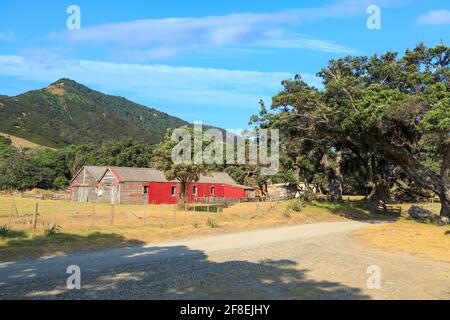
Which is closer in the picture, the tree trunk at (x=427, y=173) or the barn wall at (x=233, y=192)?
the tree trunk at (x=427, y=173)

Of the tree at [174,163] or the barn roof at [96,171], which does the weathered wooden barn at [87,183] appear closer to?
the barn roof at [96,171]

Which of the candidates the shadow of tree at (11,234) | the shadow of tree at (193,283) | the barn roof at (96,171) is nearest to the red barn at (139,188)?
the barn roof at (96,171)

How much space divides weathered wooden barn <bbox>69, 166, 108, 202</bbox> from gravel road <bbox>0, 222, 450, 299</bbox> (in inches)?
1633

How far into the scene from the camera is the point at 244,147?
62.4m

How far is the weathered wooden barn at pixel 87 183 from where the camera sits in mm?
56469

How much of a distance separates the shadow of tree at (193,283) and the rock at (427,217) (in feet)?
63.8

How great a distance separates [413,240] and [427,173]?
10.9 meters

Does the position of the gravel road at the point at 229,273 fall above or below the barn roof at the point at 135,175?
below

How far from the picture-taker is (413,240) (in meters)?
20.6

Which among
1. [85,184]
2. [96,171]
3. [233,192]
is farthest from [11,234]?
[233,192]

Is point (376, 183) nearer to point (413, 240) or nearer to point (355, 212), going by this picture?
point (355, 212)

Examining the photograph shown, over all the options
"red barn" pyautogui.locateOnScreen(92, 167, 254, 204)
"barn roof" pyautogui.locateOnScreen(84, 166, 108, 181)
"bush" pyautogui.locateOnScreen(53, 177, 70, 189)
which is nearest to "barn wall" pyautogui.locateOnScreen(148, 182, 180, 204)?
"red barn" pyautogui.locateOnScreen(92, 167, 254, 204)
